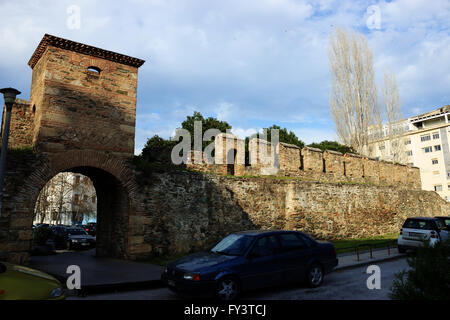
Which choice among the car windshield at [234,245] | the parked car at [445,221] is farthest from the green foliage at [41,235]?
the parked car at [445,221]

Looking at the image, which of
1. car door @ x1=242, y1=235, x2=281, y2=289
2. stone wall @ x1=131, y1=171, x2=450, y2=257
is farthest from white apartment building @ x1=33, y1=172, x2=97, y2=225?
car door @ x1=242, y1=235, x2=281, y2=289

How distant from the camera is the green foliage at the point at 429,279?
390 centimetres

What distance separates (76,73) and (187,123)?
29.2 m

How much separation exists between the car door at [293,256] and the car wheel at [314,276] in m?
0.17

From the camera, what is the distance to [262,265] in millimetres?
6500

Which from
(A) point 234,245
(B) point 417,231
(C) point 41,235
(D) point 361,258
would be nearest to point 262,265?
(A) point 234,245

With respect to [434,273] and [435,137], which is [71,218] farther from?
[435,137]

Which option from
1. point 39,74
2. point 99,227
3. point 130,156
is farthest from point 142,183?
point 39,74

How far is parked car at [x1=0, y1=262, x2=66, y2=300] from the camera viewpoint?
4.29 meters

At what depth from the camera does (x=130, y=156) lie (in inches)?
504

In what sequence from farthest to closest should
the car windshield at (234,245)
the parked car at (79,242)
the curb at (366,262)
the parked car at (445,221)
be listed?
the parked car at (79,242) → the parked car at (445,221) → the curb at (366,262) → the car windshield at (234,245)

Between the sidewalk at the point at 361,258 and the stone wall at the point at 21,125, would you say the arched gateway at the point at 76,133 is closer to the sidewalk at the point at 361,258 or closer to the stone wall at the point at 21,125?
the stone wall at the point at 21,125

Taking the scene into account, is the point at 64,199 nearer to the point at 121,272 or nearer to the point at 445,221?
the point at 121,272

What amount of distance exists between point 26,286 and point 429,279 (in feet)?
18.4
